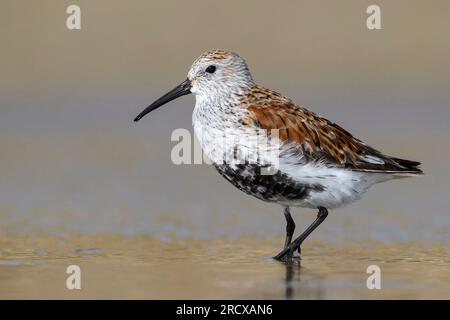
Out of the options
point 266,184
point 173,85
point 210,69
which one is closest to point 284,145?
point 266,184

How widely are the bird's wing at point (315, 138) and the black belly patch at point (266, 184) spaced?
275mm

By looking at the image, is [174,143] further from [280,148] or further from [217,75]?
[280,148]

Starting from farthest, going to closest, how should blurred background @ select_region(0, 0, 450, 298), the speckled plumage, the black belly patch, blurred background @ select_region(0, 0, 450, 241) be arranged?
blurred background @ select_region(0, 0, 450, 241) → the speckled plumage → the black belly patch → blurred background @ select_region(0, 0, 450, 298)

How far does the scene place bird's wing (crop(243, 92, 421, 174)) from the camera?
31.1 feet

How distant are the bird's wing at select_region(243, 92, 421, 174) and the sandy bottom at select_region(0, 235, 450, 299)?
0.83 metres

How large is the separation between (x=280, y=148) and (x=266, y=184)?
34cm

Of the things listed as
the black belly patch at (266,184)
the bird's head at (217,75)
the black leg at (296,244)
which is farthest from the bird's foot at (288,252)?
the bird's head at (217,75)

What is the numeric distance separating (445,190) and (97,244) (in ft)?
16.0

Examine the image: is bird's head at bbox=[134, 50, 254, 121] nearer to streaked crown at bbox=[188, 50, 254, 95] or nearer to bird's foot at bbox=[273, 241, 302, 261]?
streaked crown at bbox=[188, 50, 254, 95]

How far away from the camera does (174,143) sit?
16.5 metres

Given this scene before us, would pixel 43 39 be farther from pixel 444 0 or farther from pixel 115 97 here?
pixel 444 0

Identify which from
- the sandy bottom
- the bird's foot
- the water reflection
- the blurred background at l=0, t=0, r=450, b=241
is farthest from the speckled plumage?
the blurred background at l=0, t=0, r=450, b=241

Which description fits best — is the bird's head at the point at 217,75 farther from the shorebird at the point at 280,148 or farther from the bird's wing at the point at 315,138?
the bird's wing at the point at 315,138

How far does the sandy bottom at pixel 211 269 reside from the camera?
8117 millimetres
